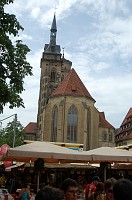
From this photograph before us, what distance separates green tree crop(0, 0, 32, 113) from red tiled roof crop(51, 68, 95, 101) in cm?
4524

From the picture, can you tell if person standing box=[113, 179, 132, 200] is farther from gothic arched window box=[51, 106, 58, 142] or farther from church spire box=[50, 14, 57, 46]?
church spire box=[50, 14, 57, 46]

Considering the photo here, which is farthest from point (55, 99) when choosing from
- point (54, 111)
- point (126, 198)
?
point (126, 198)

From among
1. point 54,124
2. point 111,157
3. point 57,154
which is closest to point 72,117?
point 54,124

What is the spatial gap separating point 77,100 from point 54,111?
15.1 feet

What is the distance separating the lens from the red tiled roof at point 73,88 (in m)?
57.9

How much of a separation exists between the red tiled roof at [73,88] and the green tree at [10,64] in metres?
45.2

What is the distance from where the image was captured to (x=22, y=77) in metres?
11.6

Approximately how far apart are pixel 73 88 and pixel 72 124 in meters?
7.56

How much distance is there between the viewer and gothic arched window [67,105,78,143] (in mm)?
54969

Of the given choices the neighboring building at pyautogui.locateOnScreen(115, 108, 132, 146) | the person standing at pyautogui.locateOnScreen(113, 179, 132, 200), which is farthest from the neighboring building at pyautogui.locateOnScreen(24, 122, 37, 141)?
the person standing at pyautogui.locateOnScreen(113, 179, 132, 200)

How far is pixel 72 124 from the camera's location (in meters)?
55.2

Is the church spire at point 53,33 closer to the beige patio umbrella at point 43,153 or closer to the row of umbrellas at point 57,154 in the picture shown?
the row of umbrellas at point 57,154

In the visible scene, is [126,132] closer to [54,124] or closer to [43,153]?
[54,124]

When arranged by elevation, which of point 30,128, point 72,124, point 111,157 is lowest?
point 111,157
